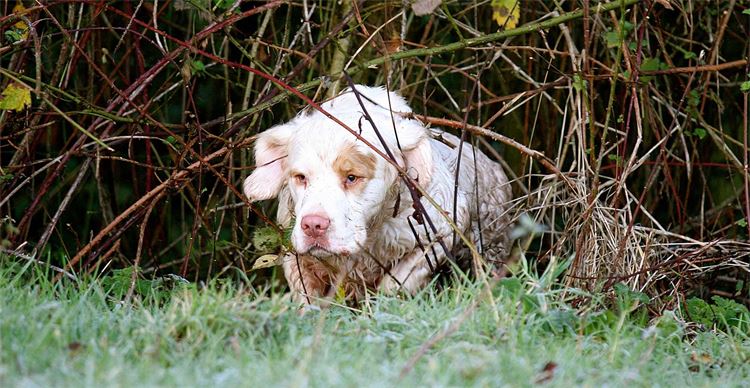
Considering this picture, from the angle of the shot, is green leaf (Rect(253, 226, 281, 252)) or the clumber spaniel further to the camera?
green leaf (Rect(253, 226, 281, 252))

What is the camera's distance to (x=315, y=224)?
163 inches

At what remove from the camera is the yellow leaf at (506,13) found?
5000 mm

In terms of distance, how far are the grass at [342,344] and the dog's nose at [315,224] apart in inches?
13.5

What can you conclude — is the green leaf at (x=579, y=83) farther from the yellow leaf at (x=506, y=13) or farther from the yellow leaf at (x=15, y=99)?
the yellow leaf at (x=15, y=99)

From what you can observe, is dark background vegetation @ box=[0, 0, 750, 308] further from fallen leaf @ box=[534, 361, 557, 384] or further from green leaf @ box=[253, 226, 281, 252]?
fallen leaf @ box=[534, 361, 557, 384]

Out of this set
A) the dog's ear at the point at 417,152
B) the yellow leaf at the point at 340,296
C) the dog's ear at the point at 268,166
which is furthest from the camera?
the dog's ear at the point at 268,166

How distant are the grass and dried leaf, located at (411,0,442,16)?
3.49 ft

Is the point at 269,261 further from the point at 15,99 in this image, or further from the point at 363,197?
the point at 15,99

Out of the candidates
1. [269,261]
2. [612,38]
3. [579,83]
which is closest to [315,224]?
[269,261]

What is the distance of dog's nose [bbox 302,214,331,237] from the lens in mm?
4148

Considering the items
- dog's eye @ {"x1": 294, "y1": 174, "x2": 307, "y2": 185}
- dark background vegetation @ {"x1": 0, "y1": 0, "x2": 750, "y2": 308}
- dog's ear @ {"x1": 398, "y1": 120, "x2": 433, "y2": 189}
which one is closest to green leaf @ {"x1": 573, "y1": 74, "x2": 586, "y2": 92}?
dark background vegetation @ {"x1": 0, "y1": 0, "x2": 750, "y2": 308}

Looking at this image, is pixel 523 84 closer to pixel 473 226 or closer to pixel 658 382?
pixel 473 226

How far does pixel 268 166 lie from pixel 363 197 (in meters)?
0.65

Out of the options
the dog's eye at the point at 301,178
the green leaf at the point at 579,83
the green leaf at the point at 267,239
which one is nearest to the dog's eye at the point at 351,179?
the dog's eye at the point at 301,178
